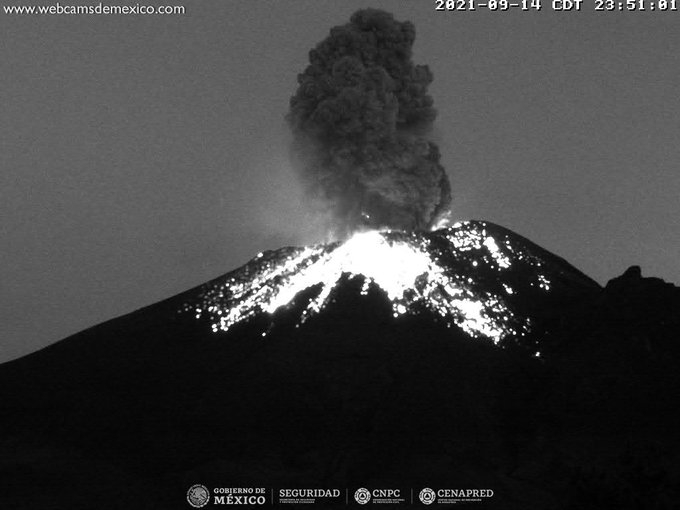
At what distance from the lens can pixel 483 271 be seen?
76000mm

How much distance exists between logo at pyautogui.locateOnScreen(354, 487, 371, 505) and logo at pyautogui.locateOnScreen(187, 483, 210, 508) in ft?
21.5

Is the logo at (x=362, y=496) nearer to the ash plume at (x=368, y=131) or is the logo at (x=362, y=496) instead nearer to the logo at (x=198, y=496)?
the logo at (x=198, y=496)

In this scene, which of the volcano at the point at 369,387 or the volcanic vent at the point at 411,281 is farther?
the volcanic vent at the point at 411,281

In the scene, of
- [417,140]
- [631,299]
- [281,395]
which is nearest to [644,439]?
[631,299]

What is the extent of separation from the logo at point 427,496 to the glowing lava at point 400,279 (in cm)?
1444

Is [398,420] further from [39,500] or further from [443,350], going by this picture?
[39,500]

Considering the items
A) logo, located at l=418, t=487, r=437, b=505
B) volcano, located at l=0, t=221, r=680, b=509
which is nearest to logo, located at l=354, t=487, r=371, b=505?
volcano, located at l=0, t=221, r=680, b=509

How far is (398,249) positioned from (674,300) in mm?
15337

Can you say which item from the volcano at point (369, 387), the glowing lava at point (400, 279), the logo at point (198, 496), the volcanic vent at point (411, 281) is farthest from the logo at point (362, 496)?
the glowing lava at point (400, 279)

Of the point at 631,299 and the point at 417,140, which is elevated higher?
the point at 417,140

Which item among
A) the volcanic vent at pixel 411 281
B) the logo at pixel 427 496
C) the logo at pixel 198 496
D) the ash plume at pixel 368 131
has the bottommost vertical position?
the logo at pixel 427 496

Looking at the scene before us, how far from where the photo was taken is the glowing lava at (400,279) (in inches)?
2810

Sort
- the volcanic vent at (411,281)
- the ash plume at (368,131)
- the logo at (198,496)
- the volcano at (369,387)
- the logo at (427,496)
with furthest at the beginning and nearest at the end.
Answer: the ash plume at (368,131)
the volcanic vent at (411,281)
the volcano at (369,387)
the logo at (198,496)
the logo at (427,496)

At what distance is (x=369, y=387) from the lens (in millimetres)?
64438
